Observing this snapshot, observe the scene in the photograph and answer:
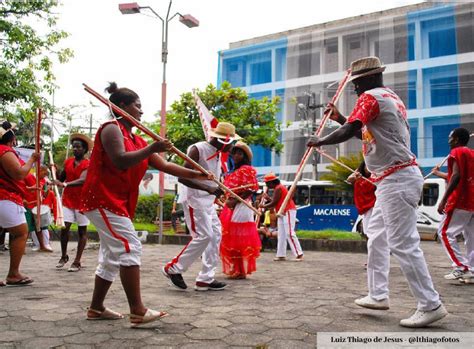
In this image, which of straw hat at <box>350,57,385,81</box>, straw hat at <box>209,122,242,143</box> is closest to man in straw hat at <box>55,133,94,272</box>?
straw hat at <box>209,122,242,143</box>

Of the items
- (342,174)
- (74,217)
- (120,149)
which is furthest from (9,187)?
(342,174)

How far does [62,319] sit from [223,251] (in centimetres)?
296

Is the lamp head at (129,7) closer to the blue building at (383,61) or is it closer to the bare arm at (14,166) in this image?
the bare arm at (14,166)

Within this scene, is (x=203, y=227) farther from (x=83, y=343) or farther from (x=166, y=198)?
(x=166, y=198)

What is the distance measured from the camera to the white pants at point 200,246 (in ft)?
17.5

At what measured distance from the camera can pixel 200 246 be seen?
5.39 meters

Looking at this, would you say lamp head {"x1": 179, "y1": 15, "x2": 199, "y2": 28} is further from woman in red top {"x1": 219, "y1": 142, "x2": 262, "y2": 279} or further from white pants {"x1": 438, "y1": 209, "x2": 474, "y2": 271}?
white pants {"x1": 438, "y1": 209, "x2": 474, "y2": 271}

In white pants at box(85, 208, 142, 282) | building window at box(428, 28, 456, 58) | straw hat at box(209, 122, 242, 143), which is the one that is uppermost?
building window at box(428, 28, 456, 58)

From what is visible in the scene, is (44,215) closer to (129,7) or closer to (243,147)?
(243,147)

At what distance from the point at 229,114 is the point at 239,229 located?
1466 centimetres

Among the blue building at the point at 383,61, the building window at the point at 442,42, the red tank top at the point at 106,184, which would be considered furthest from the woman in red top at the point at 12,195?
the building window at the point at 442,42

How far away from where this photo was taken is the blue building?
92.2 ft

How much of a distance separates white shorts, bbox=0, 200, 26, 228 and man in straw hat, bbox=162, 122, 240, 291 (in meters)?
1.76

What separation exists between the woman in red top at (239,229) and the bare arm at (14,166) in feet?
7.91
